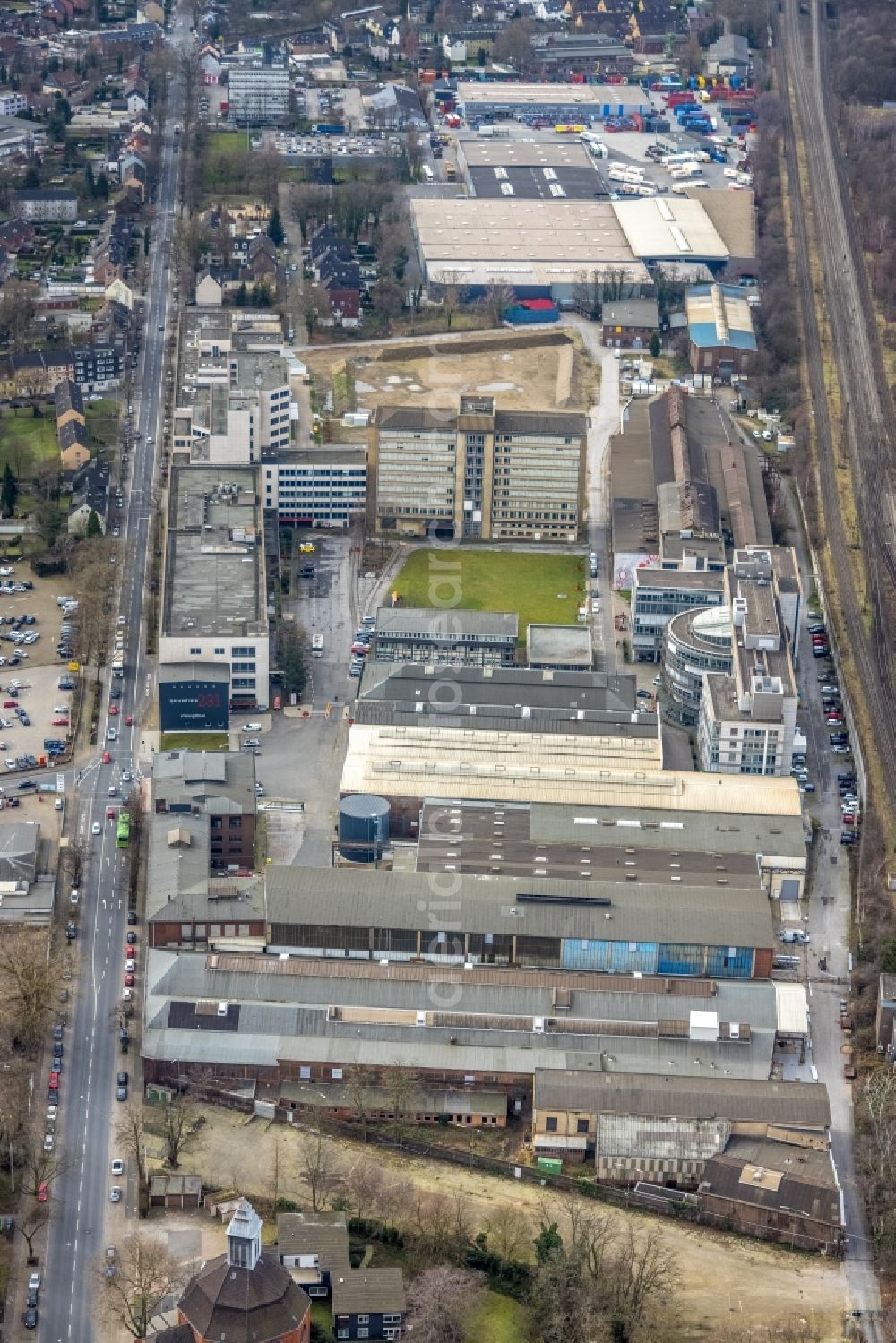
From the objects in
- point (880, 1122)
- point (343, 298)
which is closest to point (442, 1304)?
point (880, 1122)

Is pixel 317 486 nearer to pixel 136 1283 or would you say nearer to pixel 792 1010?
pixel 792 1010

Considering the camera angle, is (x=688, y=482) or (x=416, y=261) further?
(x=416, y=261)

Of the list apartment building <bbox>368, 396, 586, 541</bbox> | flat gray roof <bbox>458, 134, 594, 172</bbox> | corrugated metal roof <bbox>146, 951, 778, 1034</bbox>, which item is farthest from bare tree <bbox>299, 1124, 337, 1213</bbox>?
flat gray roof <bbox>458, 134, 594, 172</bbox>

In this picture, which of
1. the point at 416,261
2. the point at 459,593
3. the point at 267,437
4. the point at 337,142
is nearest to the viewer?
the point at 459,593

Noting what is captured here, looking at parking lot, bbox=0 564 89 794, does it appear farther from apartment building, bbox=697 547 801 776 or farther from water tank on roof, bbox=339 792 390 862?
apartment building, bbox=697 547 801 776

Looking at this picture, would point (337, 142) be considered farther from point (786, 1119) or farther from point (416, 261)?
point (786, 1119)

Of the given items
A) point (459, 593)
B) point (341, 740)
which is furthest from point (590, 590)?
point (341, 740)
